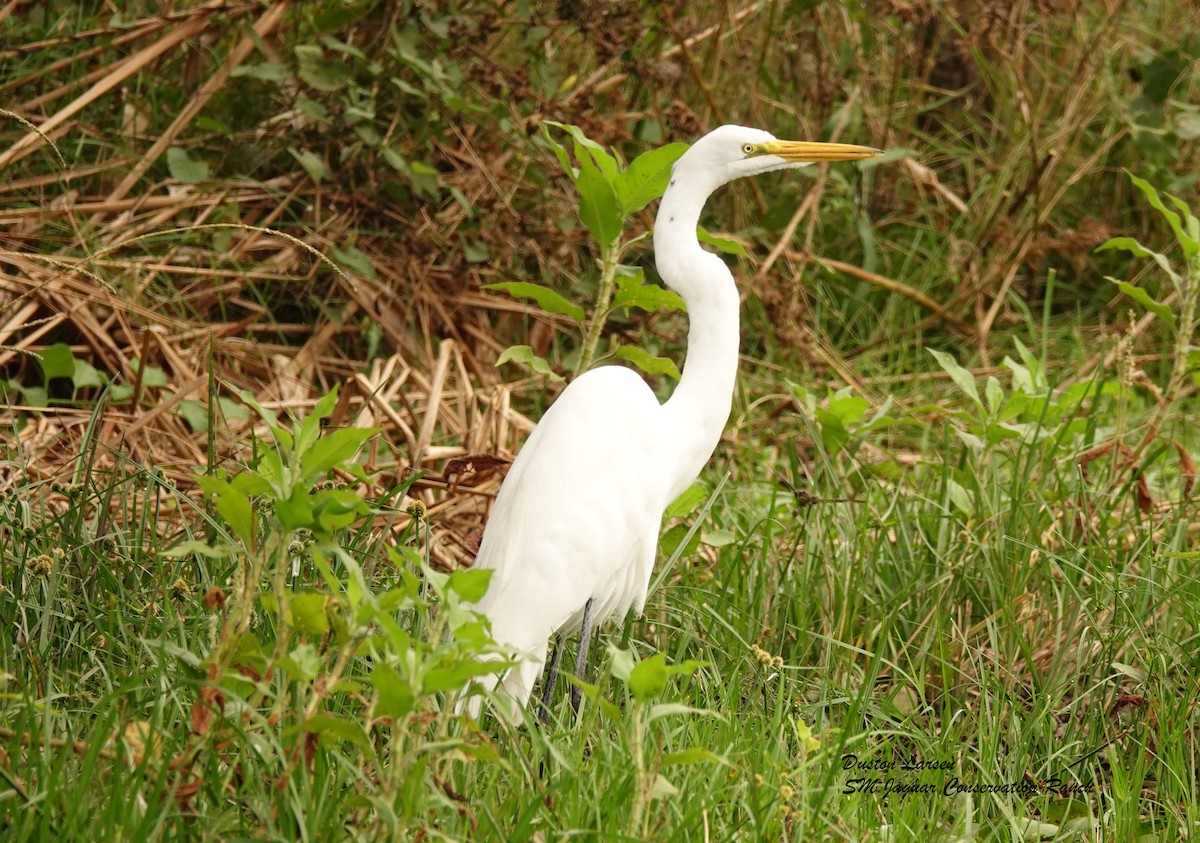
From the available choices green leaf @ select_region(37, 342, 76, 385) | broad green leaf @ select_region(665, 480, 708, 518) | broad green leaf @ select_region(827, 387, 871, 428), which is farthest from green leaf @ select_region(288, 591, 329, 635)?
green leaf @ select_region(37, 342, 76, 385)

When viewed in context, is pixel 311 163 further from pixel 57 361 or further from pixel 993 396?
pixel 993 396

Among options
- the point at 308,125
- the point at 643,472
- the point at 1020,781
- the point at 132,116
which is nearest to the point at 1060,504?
the point at 1020,781

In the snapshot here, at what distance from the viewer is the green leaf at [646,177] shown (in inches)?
93.4

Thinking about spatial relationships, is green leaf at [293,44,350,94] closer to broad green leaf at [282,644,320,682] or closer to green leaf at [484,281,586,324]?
green leaf at [484,281,586,324]

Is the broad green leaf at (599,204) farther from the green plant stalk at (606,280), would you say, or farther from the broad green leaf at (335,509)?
the broad green leaf at (335,509)

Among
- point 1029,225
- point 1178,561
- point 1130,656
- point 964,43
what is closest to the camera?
point 1130,656

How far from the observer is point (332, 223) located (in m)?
3.87

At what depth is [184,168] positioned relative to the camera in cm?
360

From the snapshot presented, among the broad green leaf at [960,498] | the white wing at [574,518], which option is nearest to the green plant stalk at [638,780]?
the white wing at [574,518]

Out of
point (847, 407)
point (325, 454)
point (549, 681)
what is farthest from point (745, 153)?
point (325, 454)

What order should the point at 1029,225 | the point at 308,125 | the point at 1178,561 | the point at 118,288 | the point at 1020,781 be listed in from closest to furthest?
the point at 1020,781
the point at 1178,561
the point at 118,288
the point at 308,125
the point at 1029,225

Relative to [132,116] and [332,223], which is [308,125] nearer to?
[332,223]

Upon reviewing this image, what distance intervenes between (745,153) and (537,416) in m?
1.50

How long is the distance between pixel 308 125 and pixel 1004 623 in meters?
2.38
